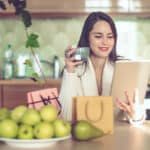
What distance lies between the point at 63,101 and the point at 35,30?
2.30m

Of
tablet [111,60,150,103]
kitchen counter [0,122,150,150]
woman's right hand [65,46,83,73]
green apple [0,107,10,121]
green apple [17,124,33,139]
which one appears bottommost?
kitchen counter [0,122,150,150]

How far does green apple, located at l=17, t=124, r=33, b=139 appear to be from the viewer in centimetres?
123

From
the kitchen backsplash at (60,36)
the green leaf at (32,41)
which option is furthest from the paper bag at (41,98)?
the kitchen backsplash at (60,36)

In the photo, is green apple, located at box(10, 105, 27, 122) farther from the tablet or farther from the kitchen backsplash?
the kitchen backsplash

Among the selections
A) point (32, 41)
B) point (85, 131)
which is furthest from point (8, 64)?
point (32, 41)

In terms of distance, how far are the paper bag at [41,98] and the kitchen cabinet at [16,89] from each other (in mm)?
2062

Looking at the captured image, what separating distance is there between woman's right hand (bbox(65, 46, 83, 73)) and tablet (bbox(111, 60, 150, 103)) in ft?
0.58

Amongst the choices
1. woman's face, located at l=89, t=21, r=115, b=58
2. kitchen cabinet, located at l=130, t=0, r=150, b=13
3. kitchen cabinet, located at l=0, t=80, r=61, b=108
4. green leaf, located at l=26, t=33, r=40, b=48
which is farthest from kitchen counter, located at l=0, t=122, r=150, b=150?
kitchen cabinet, located at l=130, t=0, r=150, b=13

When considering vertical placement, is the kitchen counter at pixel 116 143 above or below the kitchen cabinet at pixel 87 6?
below

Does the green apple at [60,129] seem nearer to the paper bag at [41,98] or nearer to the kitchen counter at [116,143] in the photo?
the kitchen counter at [116,143]

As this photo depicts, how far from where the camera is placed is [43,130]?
1229 millimetres

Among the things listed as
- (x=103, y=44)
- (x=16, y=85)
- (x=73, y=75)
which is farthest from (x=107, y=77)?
(x=16, y=85)

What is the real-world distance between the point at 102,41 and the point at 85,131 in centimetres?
110

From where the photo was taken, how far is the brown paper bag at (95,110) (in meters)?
1.43
